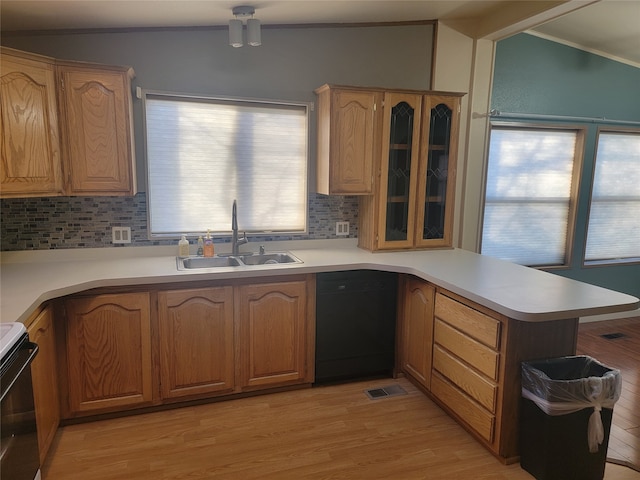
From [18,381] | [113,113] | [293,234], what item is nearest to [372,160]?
[293,234]

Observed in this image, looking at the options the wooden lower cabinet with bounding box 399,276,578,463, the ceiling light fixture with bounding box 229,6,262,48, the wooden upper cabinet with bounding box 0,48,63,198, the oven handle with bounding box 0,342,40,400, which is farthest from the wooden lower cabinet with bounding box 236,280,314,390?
the ceiling light fixture with bounding box 229,6,262,48

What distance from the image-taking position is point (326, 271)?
9.18 ft

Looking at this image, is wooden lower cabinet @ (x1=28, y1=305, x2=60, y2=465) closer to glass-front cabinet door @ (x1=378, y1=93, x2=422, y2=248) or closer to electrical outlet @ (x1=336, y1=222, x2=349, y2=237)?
electrical outlet @ (x1=336, y1=222, x2=349, y2=237)

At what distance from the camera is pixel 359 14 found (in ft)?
9.70

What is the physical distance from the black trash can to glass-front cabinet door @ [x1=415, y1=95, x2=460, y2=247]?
4.52ft

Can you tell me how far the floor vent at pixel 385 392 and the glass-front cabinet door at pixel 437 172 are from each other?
103cm

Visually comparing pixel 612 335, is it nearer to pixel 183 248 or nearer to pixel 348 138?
pixel 348 138

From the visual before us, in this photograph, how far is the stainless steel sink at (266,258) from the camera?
9.98ft

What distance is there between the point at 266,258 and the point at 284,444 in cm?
123

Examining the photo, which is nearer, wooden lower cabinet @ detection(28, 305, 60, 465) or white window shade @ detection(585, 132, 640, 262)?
wooden lower cabinet @ detection(28, 305, 60, 465)

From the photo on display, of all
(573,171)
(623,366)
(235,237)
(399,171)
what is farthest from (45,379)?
(573,171)

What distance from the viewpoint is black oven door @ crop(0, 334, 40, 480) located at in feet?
4.85

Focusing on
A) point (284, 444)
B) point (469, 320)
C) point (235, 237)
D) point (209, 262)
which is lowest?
point (284, 444)

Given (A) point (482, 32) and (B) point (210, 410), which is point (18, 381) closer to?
(B) point (210, 410)
